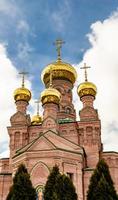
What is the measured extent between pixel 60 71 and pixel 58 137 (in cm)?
885

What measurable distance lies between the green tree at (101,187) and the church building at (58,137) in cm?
641

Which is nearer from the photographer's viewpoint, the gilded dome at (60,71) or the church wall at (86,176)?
the church wall at (86,176)

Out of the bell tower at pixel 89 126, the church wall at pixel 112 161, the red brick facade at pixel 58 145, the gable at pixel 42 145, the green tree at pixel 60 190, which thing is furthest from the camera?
the bell tower at pixel 89 126

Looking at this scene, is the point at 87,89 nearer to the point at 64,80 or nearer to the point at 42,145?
the point at 64,80

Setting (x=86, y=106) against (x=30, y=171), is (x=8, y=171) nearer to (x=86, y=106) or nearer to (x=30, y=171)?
(x=30, y=171)

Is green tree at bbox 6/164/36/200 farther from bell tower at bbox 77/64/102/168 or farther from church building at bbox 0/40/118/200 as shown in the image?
bell tower at bbox 77/64/102/168

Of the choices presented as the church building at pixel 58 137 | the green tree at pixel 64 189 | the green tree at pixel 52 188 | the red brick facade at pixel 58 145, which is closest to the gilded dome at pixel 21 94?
the church building at pixel 58 137

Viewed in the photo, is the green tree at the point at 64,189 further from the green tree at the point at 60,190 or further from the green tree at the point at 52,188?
the green tree at the point at 52,188

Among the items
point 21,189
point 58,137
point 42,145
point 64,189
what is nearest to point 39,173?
point 42,145

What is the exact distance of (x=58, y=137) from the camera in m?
25.1

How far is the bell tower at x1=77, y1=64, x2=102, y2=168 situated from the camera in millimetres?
26250

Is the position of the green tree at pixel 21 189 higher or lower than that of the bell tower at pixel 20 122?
lower

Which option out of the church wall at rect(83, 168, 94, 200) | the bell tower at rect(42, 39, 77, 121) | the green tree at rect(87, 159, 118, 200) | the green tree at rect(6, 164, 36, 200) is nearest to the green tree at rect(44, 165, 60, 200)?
the green tree at rect(6, 164, 36, 200)

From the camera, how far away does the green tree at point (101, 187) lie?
1527cm
